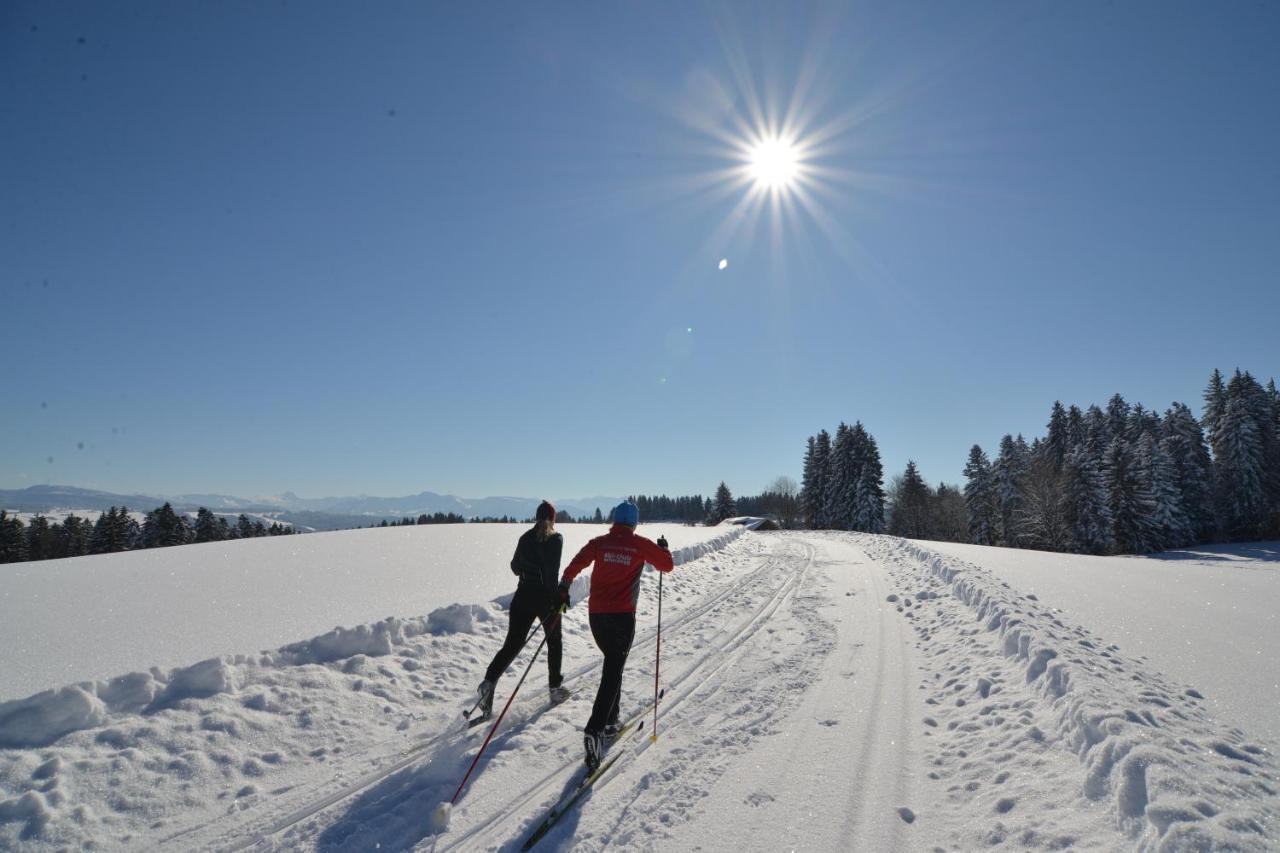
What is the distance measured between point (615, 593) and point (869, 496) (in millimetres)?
55285

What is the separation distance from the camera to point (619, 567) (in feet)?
16.7

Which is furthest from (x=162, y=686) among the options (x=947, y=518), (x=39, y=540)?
(x=947, y=518)

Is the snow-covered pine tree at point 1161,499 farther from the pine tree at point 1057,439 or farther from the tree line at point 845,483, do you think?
the tree line at point 845,483

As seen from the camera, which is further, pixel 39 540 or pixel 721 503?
pixel 721 503

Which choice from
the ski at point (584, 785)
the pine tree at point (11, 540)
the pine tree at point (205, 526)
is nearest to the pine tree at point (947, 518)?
the ski at point (584, 785)

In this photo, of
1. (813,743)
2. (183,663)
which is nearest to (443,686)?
(183,663)

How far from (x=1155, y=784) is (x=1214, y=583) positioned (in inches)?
574

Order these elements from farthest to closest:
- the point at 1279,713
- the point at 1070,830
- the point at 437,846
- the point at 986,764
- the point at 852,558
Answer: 1. the point at 852,558
2. the point at 1279,713
3. the point at 986,764
4. the point at 437,846
5. the point at 1070,830

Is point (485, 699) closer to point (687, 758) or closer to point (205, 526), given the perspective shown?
point (687, 758)

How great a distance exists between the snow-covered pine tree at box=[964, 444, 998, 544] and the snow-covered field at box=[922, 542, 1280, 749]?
39129 millimetres

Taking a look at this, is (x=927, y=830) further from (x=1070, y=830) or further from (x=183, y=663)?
(x=183, y=663)

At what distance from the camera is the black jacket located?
19.3ft

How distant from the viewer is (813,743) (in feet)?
15.9

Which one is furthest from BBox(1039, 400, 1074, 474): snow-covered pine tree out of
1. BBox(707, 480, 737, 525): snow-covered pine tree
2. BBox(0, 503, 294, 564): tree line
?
BBox(0, 503, 294, 564): tree line
